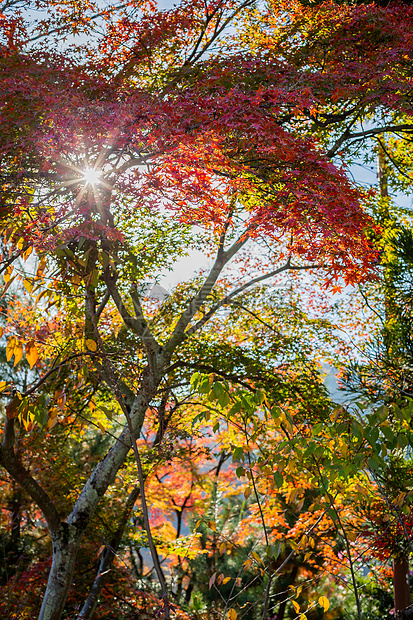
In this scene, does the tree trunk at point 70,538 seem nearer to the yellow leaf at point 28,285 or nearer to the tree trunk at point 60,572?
the tree trunk at point 60,572

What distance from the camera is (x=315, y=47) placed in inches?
191

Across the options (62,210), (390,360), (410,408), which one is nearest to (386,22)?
(390,360)

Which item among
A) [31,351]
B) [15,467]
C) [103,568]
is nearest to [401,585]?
[103,568]

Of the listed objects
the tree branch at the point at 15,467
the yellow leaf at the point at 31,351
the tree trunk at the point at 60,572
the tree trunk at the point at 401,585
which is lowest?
the tree trunk at the point at 401,585

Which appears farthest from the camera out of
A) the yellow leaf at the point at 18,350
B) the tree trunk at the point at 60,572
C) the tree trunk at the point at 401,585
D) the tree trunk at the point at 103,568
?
the tree trunk at the point at 401,585

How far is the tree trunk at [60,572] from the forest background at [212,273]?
14 millimetres

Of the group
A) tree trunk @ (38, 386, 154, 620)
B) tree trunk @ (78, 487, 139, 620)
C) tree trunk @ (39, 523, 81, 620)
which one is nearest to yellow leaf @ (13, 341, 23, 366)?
tree trunk @ (38, 386, 154, 620)

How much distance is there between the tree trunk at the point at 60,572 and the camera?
3.91 m

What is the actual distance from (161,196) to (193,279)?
2.92 metres

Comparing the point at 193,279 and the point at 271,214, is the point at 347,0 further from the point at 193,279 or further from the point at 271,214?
the point at 193,279

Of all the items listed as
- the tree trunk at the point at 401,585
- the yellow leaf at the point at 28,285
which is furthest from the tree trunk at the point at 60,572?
the tree trunk at the point at 401,585

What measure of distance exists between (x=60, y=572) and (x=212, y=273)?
3.44 metres

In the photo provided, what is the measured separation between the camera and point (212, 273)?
18.7ft

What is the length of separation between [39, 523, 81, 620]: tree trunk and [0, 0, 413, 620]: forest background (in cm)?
1
